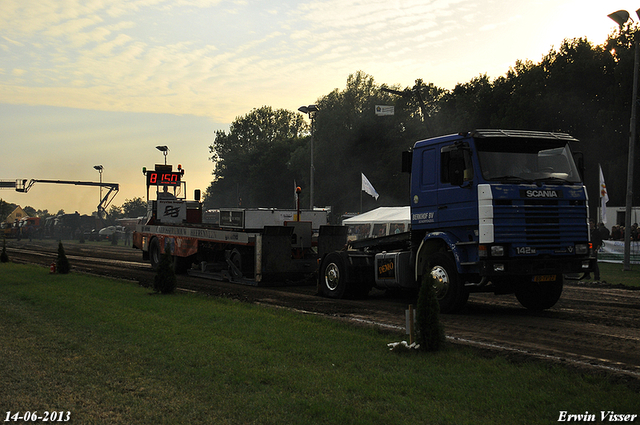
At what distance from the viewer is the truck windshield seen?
9805mm

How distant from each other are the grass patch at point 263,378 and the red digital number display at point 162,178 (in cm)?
1496

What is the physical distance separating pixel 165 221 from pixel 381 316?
13876 millimetres

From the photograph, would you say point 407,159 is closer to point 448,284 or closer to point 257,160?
point 448,284

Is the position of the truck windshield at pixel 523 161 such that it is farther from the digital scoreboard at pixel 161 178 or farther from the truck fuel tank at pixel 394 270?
the digital scoreboard at pixel 161 178

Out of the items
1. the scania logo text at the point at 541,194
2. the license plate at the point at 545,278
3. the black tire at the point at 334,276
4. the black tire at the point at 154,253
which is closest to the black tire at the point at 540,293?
the license plate at the point at 545,278

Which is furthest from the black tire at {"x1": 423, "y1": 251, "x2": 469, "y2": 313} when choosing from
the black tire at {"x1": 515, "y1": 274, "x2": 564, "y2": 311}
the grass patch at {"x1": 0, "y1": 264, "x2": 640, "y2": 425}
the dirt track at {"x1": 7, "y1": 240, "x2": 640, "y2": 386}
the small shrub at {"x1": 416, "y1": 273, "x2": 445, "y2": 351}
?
the small shrub at {"x1": 416, "y1": 273, "x2": 445, "y2": 351}

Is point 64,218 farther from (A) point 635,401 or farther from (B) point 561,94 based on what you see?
(A) point 635,401

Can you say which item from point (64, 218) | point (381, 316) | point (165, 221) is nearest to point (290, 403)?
point (381, 316)

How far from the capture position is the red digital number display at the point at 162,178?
24.1 m

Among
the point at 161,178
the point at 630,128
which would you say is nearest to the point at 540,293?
the point at 630,128

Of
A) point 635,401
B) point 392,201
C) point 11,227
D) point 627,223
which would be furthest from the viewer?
point 11,227

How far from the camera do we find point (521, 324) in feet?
31.4

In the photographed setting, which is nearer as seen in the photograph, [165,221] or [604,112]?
[165,221]

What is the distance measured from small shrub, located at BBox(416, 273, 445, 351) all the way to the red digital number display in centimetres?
1873
